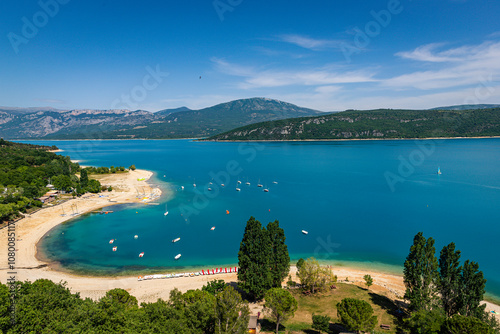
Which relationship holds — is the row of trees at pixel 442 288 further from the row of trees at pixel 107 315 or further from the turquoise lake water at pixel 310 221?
the row of trees at pixel 107 315

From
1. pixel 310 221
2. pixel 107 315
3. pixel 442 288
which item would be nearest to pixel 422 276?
pixel 442 288

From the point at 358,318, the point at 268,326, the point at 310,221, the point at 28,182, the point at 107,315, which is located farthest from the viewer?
the point at 28,182

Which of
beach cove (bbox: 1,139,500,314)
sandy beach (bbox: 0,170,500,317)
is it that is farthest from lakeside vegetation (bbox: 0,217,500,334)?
beach cove (bbox: 1,139,500,314)

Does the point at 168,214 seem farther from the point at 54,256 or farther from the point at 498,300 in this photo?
the point at 498,300

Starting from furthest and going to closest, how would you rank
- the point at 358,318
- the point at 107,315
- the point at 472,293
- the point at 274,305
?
the point at 472,293 → the point at 274,305 → the point at 358,318 → the point at 107,315

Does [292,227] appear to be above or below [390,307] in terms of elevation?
below

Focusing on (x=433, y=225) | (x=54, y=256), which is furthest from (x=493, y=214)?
(x=54, y=256)

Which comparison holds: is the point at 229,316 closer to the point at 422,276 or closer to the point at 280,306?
the point at 280,306
